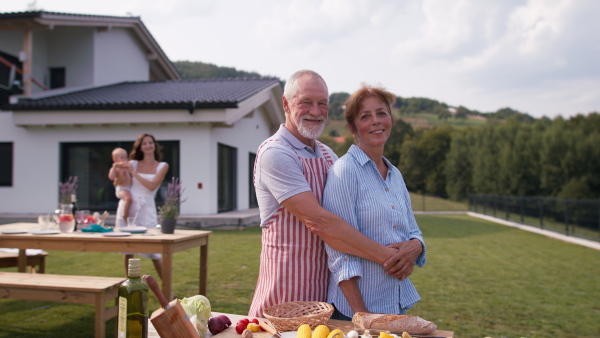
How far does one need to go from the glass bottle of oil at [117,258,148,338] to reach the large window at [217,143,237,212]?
479 inches

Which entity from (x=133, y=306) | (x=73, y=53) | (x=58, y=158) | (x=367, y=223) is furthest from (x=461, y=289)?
(x=73, y=53)

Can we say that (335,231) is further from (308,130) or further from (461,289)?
(461,289)

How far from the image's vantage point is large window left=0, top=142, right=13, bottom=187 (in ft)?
44.4

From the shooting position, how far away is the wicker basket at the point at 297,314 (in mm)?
1667

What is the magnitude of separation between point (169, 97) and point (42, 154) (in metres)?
3.94

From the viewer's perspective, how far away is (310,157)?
228cm

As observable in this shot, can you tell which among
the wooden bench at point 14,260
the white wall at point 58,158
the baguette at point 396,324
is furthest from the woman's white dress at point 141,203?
the white wall at point 58,158

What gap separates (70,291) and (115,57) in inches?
603

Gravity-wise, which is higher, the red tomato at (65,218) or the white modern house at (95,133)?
the white modern house at (95,133)

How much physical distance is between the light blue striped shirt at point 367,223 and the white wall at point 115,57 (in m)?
16.1

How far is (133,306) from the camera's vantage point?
1534 millimetres

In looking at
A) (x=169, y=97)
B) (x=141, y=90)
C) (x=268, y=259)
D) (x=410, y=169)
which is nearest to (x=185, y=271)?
(x=268, y=259)

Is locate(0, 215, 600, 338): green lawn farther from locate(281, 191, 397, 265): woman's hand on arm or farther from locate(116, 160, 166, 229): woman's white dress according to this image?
locate(281, 191, 397, 265): woman's hand on arm

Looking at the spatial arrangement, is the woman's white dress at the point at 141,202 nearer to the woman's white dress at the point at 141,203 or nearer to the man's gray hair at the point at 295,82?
the woman's white dress at the point at 141,203
